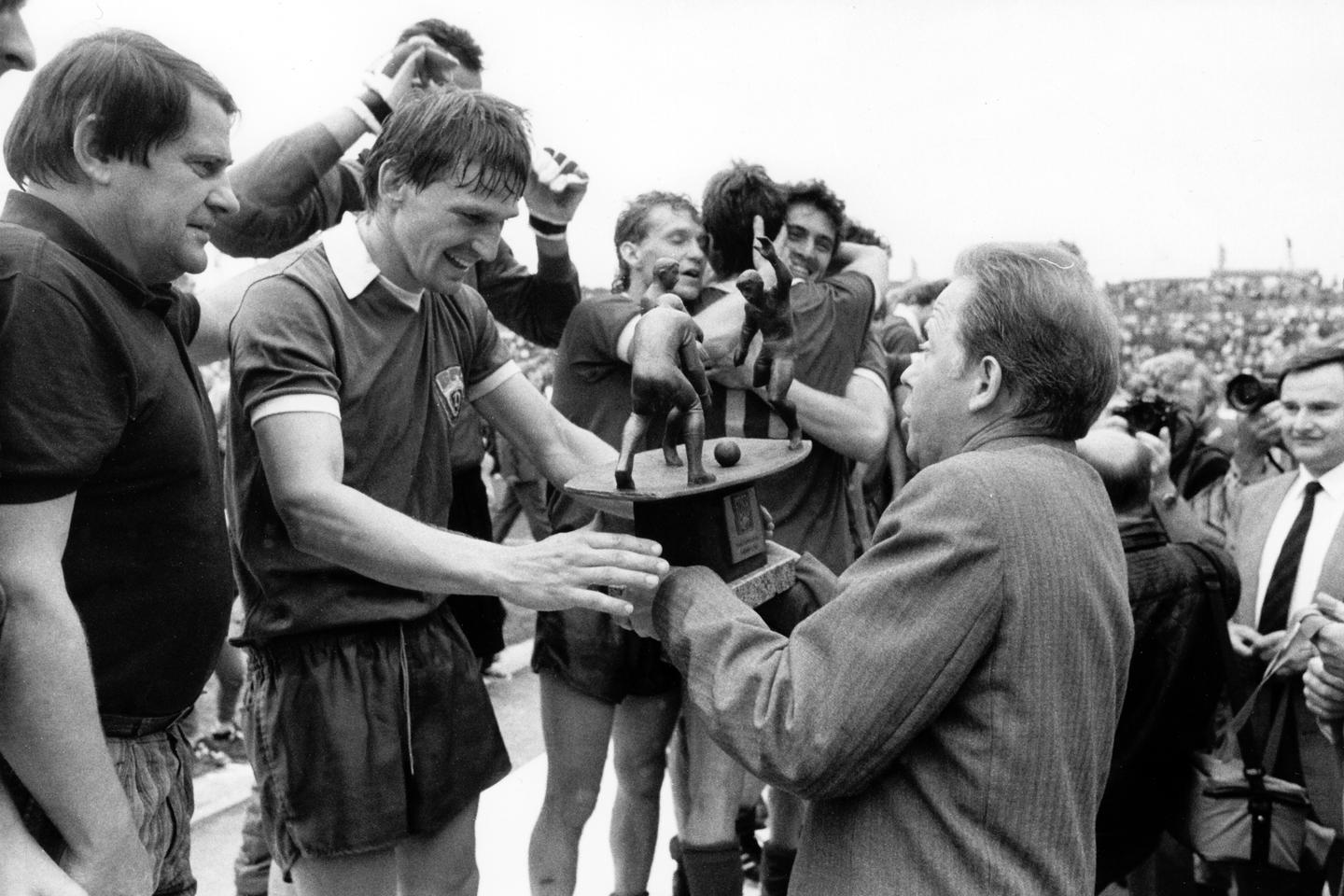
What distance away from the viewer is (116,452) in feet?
5.63

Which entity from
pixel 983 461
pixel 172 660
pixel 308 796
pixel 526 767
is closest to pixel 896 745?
pixel 983 461

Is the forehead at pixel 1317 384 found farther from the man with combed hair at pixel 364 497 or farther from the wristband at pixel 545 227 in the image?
the man with combed hair at pixel 364 497

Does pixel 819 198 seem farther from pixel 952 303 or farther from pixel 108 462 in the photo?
pixel 108 462

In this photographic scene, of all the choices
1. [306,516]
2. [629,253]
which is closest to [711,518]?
[306,516]

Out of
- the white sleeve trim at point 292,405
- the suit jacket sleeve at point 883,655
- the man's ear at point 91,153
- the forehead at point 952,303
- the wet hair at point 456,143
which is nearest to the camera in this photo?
the suit jacket sleeve at point 883,655

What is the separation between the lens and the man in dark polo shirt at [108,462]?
1.52 m

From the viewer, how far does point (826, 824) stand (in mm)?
1761

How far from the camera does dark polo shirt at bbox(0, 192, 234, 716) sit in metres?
1.54

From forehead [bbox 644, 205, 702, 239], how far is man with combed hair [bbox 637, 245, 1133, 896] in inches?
65.3

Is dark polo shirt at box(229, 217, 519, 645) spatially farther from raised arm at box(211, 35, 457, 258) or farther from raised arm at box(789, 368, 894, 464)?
raised arm at box(789, 368, 894, 464)

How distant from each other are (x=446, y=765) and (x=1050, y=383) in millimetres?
1450

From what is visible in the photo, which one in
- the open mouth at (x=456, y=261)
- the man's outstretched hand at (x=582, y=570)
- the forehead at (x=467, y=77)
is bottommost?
the man's outstretched hand at (x=582, y=570)

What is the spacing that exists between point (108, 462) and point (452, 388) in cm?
94

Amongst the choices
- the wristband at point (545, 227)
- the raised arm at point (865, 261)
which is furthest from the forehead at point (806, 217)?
the wristband at point (545, 227)
